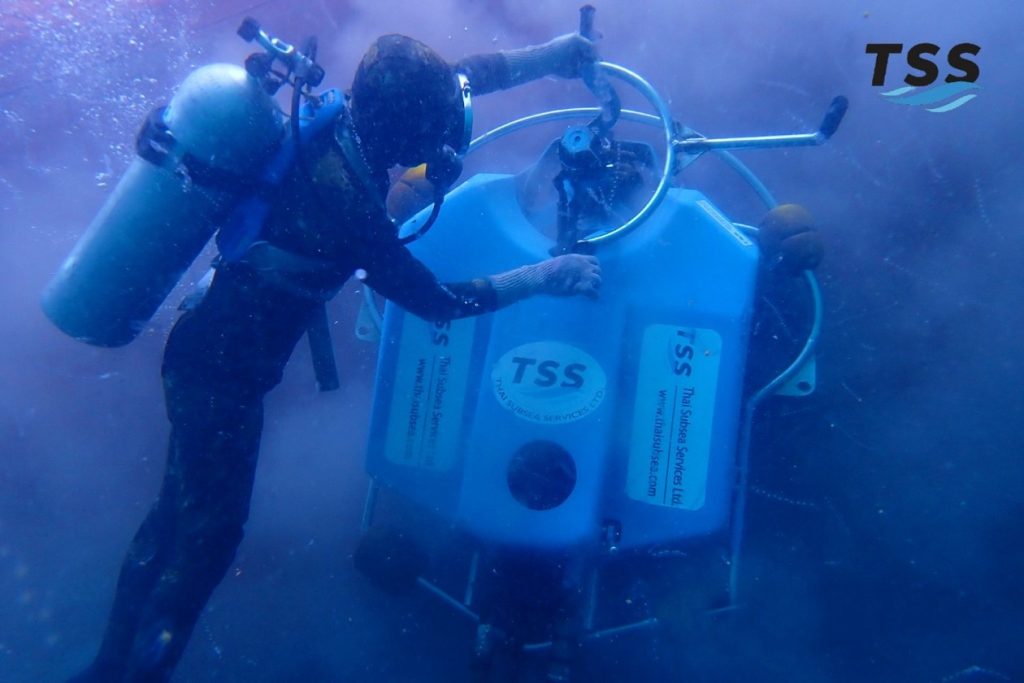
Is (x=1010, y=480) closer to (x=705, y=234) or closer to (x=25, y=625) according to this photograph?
(x=705, y=234)

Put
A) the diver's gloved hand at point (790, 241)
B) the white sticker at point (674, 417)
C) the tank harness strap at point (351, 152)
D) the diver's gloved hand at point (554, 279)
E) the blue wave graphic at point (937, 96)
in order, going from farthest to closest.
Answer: the blue wave graphic at point (937, 96) < the diver's gloved hand at point (790, 241) < the white sticker at point (674, 417) < the diver's gloved hand at point (554, 279) < the tank harness strap at point (351, 152)

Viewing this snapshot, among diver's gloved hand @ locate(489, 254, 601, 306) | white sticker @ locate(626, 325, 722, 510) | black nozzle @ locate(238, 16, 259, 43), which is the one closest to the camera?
black nozzle @ locate(238, 16, 259, 43)

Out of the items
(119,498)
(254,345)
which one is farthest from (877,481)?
(119,498)

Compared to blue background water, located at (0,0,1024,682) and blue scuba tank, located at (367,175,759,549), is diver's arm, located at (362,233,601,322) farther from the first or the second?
blue background water, located at (0,0,1024,682)

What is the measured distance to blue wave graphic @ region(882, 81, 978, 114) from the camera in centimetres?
371

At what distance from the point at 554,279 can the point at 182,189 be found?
4.46 feet

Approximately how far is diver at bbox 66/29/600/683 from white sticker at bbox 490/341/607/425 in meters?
0.25

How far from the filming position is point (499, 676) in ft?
8.07

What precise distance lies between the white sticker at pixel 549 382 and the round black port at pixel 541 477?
18cm

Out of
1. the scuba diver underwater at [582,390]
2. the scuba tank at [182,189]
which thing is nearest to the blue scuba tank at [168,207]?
the scuba tank at [182,189]

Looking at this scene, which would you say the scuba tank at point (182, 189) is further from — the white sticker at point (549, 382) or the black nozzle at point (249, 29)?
the white sticker at point (549, 382)

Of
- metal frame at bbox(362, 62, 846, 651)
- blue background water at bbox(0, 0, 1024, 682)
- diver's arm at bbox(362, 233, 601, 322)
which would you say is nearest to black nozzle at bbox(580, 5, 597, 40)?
metal frame at bbox(362, 62, 846, 651)

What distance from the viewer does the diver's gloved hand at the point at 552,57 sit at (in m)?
2.76

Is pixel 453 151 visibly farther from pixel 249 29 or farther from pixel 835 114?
pixel 835 114
